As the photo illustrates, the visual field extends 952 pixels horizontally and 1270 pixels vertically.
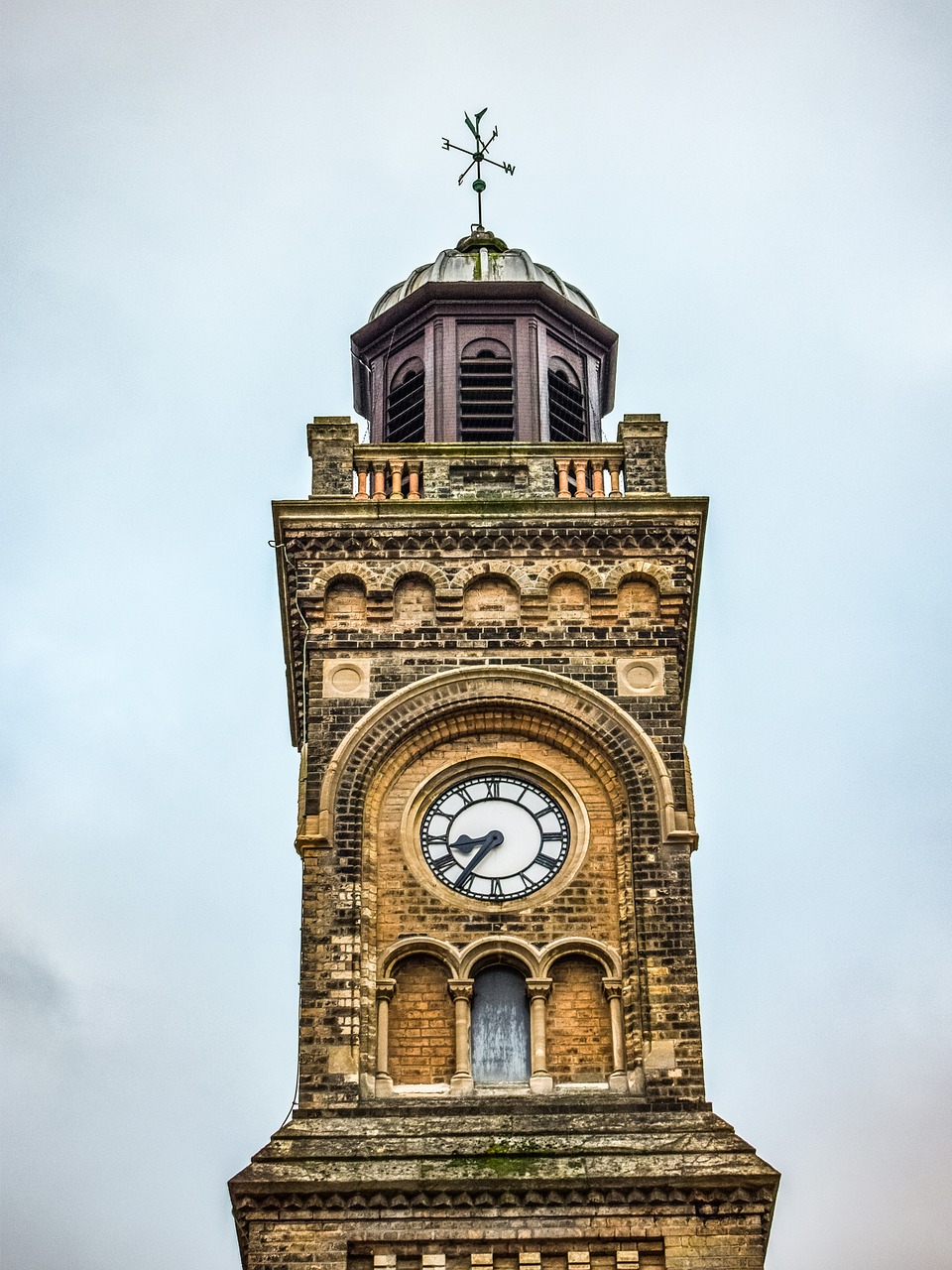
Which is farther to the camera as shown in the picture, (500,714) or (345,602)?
(345,602)

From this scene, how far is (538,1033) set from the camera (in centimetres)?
3484

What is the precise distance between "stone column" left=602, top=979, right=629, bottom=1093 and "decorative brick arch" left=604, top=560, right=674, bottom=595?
233 inches

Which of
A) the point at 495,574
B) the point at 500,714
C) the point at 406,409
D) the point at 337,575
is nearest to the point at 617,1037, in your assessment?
the point at 500,714

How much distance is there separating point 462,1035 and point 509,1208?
9.11 ft

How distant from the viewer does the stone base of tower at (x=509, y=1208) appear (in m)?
32.6

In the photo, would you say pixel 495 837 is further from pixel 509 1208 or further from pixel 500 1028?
pixel 509 1208

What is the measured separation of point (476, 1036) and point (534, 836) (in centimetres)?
295

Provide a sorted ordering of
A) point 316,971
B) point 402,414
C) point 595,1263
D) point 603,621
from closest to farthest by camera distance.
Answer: point 595,1263 < point 316,971 < point 603,621 < point 402,414

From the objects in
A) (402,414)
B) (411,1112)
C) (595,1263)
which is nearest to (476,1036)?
(411,1112)

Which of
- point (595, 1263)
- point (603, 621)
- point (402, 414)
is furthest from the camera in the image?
point (402, 414)

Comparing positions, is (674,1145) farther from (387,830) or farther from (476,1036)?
(387,830)

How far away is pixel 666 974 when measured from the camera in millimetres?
34938

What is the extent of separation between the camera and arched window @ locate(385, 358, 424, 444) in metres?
41.7

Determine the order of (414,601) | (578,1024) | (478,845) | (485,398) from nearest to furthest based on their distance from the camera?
(578,1024) < (478,845) < (414,601) < (485,398)
